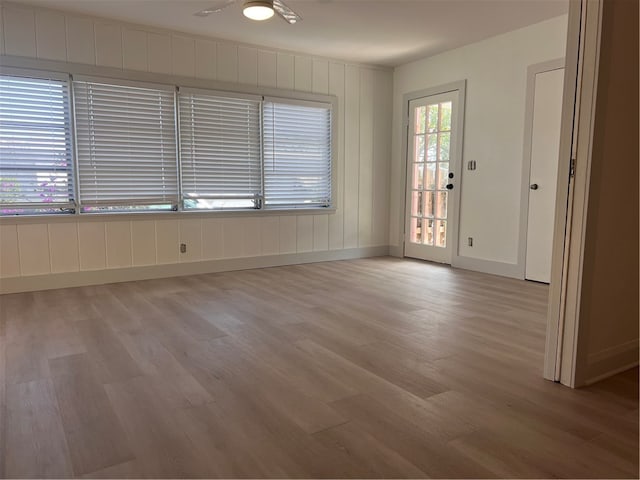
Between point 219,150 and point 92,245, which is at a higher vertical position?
point 219,150

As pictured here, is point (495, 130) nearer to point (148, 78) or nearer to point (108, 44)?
point (148, 78)

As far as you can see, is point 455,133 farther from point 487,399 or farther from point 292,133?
point 487,399

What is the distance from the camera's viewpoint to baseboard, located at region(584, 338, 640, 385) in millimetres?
2355

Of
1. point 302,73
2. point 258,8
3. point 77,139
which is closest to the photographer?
point 258,8

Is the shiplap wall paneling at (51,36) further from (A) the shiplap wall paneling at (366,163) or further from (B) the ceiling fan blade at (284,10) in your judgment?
(A) the shiplap wall paneling at (366,163)

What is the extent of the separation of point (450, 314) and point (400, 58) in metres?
3.76

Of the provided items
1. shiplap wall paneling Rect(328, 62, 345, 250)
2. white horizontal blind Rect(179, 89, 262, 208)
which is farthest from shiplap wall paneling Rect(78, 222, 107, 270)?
shiplap wall paneling Rect(328, 62, 345, 250)

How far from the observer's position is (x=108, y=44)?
4.53m

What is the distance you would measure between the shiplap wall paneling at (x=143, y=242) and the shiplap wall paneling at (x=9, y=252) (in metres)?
1.01

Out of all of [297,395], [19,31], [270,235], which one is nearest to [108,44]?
[19,31]

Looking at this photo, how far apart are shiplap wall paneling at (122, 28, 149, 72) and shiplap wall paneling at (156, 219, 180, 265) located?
160 cm

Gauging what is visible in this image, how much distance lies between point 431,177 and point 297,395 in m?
4.38

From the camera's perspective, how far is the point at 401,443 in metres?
1.78

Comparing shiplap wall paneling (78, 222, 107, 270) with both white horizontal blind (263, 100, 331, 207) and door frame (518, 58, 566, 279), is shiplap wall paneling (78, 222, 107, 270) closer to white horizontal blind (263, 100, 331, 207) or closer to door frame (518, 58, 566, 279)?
white horizontal blind (263, 100, 331, 207)
